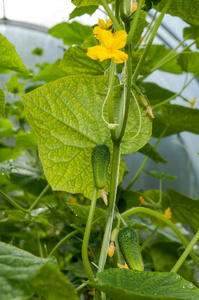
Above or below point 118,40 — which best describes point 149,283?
below

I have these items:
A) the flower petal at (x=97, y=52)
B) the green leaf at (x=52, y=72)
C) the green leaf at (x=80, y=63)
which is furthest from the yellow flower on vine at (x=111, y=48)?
the green leaf at (x=52, y=72)

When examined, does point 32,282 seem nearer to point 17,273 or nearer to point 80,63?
point 17,273

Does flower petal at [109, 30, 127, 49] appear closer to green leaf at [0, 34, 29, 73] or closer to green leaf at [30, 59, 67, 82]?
green leaf at [0, 34, 29, 73]

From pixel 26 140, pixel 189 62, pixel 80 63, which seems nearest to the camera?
pixel 80 63

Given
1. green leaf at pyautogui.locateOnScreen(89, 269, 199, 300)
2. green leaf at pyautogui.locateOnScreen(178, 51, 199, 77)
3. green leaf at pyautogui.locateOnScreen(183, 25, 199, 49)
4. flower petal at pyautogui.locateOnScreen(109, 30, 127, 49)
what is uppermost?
flower petal at pyautogui.locateOnScreen(109, 30, 127, 49)

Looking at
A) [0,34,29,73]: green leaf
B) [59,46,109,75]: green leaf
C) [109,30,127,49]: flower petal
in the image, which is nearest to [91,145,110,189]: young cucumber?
[109,30,127,49]: flower petal

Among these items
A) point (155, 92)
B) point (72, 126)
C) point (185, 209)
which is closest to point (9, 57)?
point (72, 126)

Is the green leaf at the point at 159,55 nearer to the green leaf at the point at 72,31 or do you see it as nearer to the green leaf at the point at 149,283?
the green leaf at the point at 72,31
